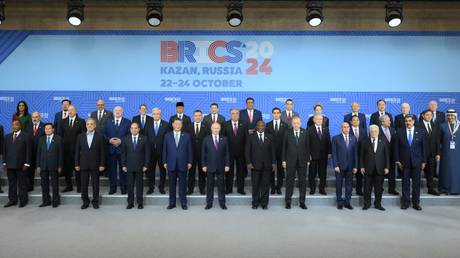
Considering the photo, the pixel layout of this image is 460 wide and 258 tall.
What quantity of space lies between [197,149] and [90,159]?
1.79 metres

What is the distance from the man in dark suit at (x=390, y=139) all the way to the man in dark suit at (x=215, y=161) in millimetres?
2630

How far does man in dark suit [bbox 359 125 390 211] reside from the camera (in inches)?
254

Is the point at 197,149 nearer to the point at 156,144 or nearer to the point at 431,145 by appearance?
the point at 156,144

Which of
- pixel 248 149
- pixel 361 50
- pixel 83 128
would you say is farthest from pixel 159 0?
pixel 361 50

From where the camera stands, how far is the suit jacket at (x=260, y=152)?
648 cm

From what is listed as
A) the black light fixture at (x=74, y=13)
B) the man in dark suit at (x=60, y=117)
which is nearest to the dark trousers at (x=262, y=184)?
the man in dark suit at (x=60, y=117)

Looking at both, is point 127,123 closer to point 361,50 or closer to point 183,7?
point 183,7

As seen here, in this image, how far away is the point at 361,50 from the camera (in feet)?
30.4

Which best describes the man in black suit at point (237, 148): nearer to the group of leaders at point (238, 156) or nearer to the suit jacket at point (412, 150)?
the group of leaders at point (238, 156)

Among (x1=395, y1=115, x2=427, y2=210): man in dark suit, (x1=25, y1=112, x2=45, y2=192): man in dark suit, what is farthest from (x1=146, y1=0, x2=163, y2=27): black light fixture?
(x1=395, y1=115, x2=427, y2=210): man in dark suit

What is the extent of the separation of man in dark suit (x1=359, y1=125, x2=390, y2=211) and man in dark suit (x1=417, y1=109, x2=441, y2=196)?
101cm

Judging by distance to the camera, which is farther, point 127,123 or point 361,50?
point 361,50

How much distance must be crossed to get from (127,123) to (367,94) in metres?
5.45

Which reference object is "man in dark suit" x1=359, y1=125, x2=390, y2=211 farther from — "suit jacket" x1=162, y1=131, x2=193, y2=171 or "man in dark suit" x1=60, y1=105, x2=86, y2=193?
"man in dark suit" x1=60, y1=105, x2=86, y2=193
